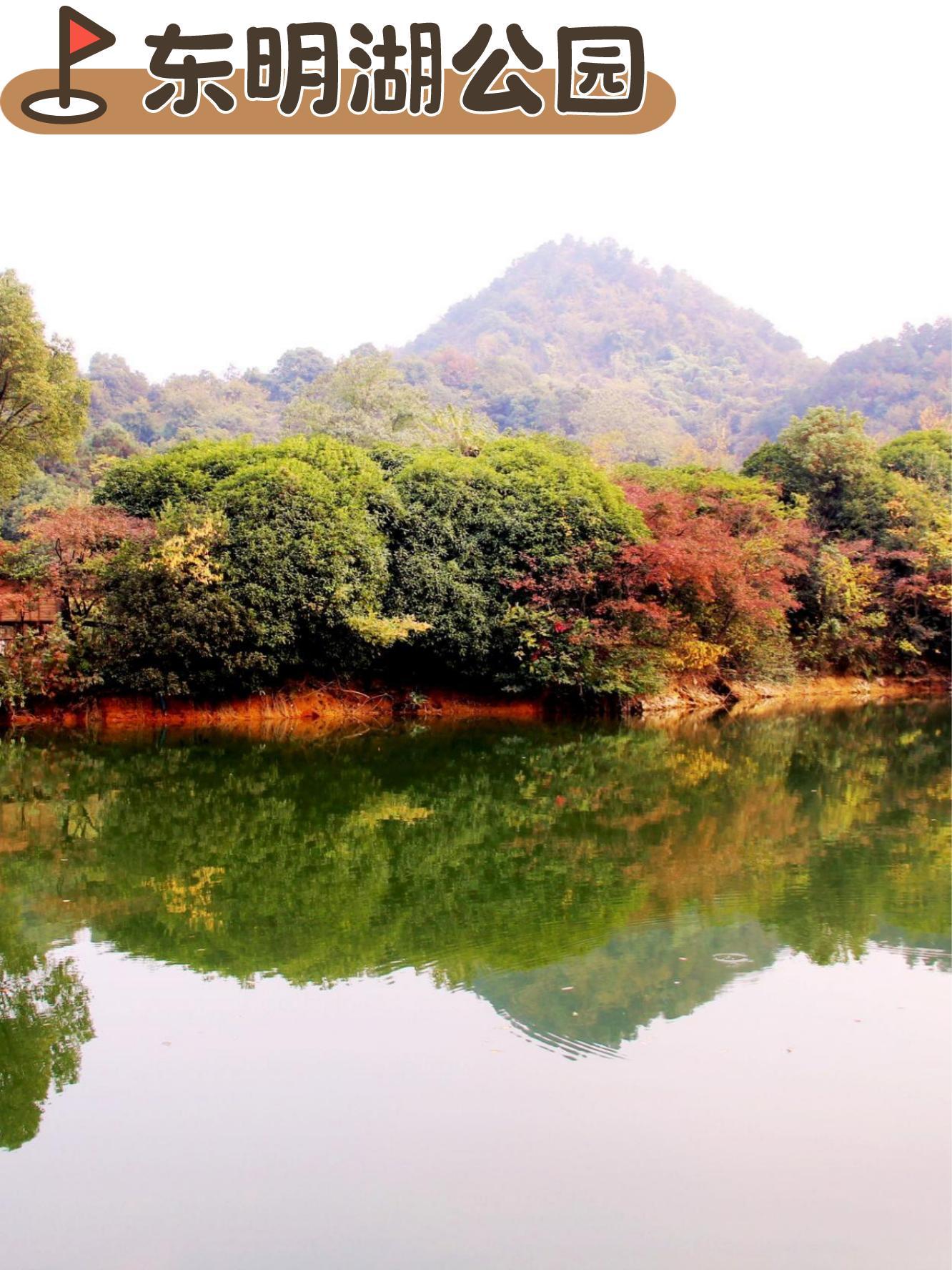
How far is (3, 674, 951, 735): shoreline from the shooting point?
46.1 ft

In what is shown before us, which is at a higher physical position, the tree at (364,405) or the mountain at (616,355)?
the mountain at (616,355)

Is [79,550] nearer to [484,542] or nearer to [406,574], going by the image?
[406,574]

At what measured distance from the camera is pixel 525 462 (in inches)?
645

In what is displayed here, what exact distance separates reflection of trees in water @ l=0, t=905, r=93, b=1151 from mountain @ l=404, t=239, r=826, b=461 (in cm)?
4137

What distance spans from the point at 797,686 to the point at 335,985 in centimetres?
1721

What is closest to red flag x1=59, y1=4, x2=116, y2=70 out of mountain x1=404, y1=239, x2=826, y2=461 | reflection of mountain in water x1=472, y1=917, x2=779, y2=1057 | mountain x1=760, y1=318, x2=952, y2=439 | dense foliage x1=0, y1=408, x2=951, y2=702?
dense foliage x1=0, y1=408, x2=951, y2=702

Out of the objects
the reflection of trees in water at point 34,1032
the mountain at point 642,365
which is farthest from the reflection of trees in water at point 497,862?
the mountain at point 642,365

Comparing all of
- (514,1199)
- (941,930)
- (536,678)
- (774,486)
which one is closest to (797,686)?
(774,486)

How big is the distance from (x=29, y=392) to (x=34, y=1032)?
1374 centimetres

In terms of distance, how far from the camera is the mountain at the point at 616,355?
55594 millimetres

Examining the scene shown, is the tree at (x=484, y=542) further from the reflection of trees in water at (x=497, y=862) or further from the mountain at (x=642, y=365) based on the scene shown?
the mountain at (x=642, y=365)

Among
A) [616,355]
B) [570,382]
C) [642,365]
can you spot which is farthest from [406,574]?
[616,355]

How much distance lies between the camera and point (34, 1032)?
4.34m

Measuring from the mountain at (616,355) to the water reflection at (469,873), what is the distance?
35835 mm
